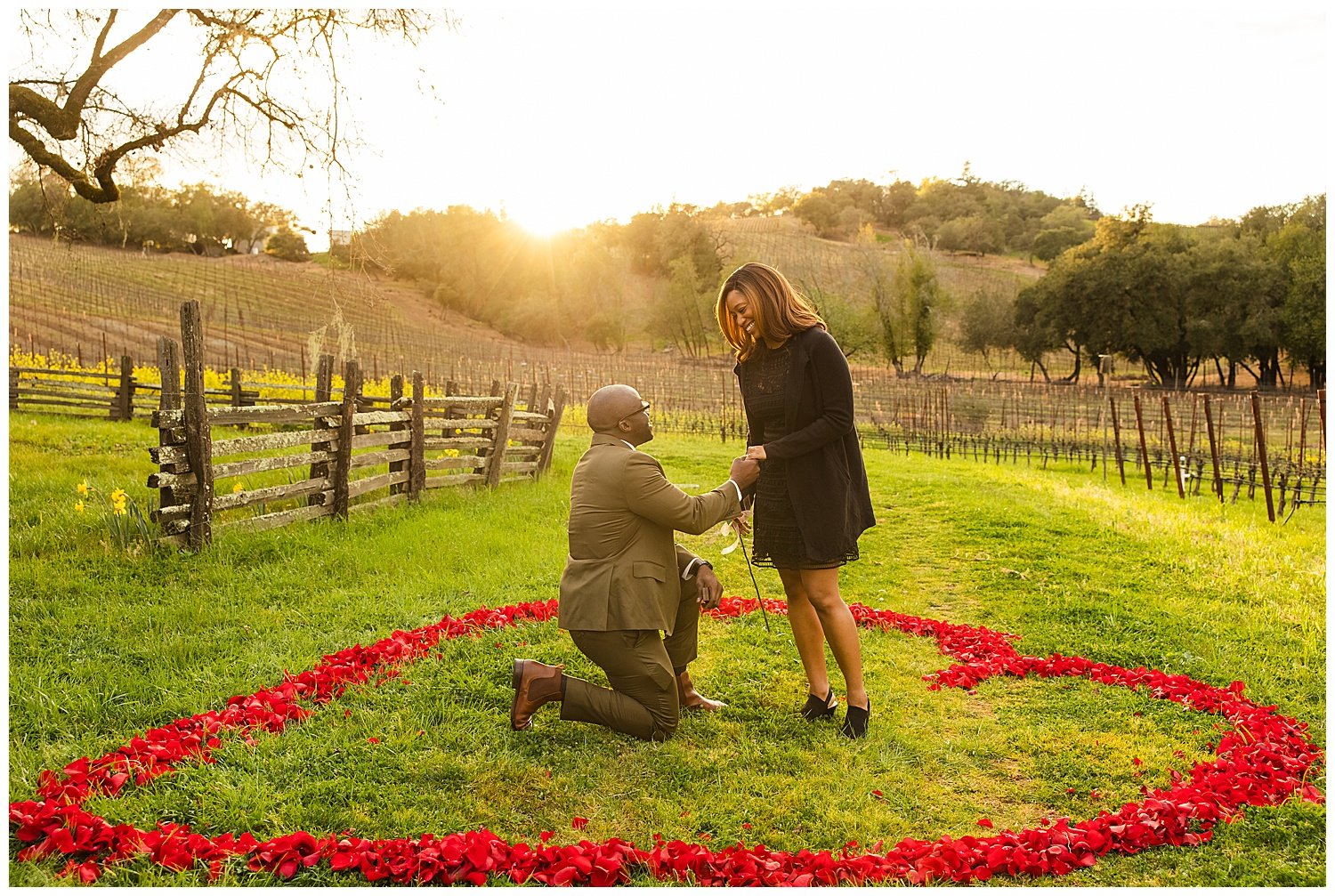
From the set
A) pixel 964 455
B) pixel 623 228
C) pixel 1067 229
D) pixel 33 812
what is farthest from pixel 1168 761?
pixel 1067 229

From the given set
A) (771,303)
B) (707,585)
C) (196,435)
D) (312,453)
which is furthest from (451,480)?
(771,303)

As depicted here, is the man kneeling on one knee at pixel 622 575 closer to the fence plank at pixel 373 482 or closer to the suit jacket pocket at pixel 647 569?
the suit jacket pocket at pixel 647 569

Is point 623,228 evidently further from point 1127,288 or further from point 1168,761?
point 1168,761

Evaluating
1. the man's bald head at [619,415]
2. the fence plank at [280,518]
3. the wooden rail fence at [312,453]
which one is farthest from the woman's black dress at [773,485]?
the fence plank at [280,518]

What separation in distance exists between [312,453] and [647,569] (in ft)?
19.3

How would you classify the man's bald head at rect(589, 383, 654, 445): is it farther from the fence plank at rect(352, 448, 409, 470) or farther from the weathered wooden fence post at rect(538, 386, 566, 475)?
the weathered wooden fence post at rect(538, 386, 566, 475)

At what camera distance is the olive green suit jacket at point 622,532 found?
3957mm

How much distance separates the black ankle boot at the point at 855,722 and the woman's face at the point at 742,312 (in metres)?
1.87

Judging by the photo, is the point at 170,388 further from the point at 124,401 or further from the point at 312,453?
the point at 124,401

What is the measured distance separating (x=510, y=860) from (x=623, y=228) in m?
65.5

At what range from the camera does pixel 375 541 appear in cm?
798

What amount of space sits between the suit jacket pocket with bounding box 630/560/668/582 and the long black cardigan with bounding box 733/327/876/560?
678 mm

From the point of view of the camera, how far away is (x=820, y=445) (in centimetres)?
406

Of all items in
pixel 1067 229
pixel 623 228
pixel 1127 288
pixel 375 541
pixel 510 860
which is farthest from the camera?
pixel 1067 229
